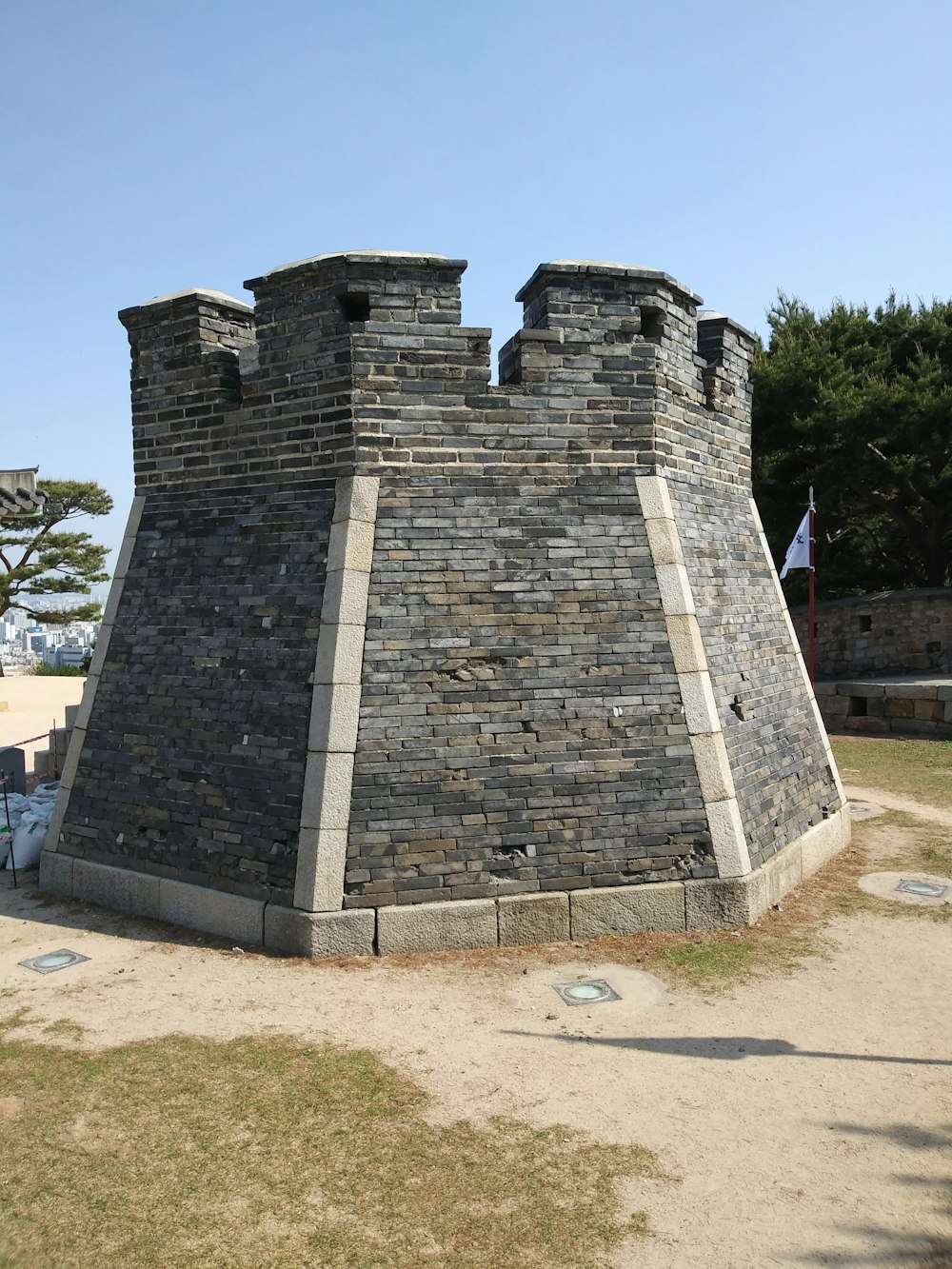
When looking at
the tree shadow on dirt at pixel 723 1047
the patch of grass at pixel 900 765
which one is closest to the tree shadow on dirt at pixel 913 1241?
the tree shadow on dirt at pixel 723 1047

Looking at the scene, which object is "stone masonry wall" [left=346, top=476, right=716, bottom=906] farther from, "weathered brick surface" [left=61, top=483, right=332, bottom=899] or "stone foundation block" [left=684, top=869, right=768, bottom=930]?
"weathered brick surface" [left=61, top=483, right=332, bottom=899]

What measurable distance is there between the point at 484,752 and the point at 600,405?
297cm

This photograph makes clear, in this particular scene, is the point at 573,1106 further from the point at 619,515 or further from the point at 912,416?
the point at 912,416

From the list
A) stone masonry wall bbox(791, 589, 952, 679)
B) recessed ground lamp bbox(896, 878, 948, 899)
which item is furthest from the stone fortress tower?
stone masonry wall bbox(791, 589, 952, 679)

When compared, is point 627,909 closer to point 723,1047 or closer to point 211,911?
point 723,1047

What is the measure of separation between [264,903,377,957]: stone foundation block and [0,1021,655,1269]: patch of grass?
1200mm

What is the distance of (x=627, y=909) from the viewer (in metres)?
6.70

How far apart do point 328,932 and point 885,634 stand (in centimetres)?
1581

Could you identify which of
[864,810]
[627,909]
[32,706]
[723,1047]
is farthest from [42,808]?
[32,706]

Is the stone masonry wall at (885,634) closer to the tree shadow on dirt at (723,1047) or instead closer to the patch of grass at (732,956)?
the patch of grass at (732,956)

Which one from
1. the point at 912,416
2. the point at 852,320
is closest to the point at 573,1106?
the point at 912,416

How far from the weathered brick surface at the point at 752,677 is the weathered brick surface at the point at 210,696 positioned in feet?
10.9

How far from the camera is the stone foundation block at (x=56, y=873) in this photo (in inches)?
303

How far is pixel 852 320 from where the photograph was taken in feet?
70.5
